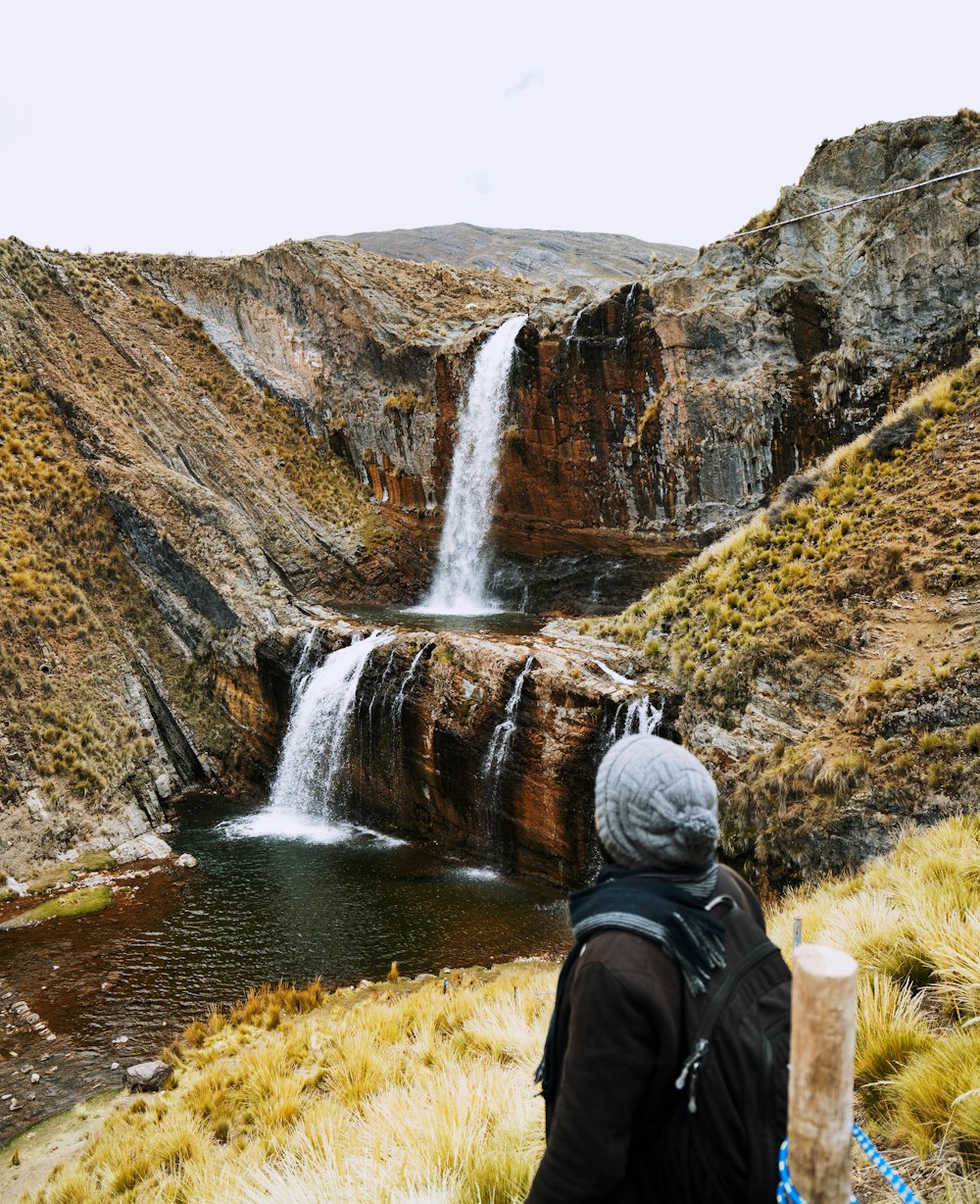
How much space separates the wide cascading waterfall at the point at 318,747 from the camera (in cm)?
1647

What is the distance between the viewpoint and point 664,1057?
1.72 metres

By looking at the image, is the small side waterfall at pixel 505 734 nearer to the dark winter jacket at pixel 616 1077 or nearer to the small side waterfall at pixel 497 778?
the small side waterfall at pixel 497 778

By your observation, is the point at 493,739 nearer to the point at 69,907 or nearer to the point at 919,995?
the point at 69,907

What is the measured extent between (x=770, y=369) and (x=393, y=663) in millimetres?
12529

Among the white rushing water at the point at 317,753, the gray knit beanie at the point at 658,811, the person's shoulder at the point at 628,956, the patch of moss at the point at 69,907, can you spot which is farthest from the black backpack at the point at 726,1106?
the white rushing water at the point at 317,753

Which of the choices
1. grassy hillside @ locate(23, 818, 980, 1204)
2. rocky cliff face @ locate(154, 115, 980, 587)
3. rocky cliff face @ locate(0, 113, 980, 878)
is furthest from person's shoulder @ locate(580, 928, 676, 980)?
rocky cliff face @ locate(154, 115, 980, 587)

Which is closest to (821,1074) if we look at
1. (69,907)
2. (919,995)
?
(919,995)

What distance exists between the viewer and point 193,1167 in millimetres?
4488

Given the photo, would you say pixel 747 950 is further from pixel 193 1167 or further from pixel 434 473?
pixel 434 473

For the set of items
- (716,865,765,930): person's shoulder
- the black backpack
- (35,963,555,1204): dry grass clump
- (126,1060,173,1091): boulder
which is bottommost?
(126,1060,173,1091): boulder

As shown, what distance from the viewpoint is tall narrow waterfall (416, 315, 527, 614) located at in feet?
84.0

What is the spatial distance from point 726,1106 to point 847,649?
9.13 metres

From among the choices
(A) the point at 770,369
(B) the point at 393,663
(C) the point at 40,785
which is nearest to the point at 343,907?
(B) the point at 393,663

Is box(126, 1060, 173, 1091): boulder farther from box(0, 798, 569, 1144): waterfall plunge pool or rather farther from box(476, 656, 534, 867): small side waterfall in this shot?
box(476, 656, 534, 867): small side waterfall
